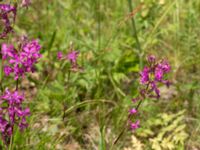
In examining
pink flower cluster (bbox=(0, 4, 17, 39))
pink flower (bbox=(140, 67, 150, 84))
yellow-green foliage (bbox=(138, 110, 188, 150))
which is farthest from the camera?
yellow-green foliage (bbox=(138, 110, 188, 150))

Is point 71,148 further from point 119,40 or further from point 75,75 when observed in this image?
point 119,40

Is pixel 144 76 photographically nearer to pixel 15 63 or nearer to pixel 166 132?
pixel 15 63

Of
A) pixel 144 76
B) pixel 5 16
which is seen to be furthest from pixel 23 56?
pixel 144 76

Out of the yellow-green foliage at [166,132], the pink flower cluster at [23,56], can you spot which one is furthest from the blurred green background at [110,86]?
the pink flower cluster at [23,56]

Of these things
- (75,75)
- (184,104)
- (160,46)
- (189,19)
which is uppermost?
(189,19)

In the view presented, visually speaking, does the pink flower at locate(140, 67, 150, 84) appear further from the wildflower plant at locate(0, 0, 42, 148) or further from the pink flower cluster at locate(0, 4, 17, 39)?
the pink flower cluster at locate(0, 4, 17, 39)

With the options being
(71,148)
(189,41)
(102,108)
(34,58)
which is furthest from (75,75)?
(189,41)

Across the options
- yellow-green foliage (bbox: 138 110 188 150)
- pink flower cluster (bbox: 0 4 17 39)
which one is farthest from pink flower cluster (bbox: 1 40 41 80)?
yellow-green foliage (bbox: 138 110 188 150)

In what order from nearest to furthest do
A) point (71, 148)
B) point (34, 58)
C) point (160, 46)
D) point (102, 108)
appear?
point (34, 58) < point (71, 148) < point (102, 108) < point (160, 46)
